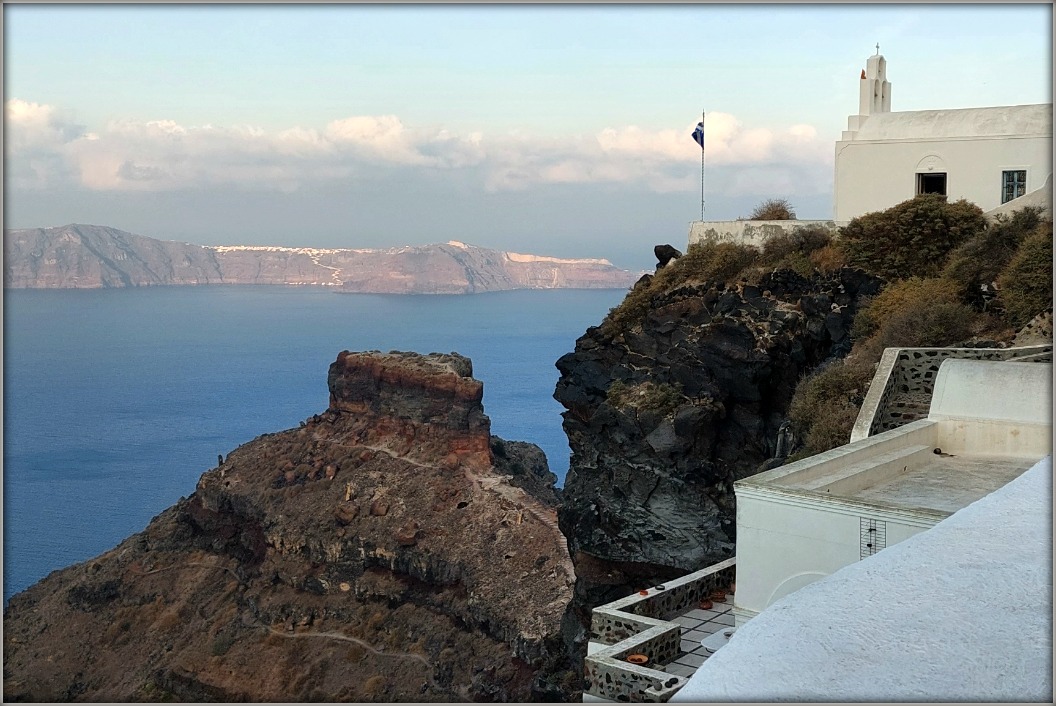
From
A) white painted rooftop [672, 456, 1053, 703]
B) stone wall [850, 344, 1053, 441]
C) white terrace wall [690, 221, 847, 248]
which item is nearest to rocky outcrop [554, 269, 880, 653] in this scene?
white terrace wall [690, 221, 847, 248]

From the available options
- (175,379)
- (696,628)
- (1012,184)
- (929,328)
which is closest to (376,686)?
(929,328)

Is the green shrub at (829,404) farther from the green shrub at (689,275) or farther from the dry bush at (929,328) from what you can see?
the green shrub at (689,275)

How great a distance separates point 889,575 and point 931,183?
68.6 feet

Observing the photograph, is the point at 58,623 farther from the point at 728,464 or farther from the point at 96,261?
the point at 96,261

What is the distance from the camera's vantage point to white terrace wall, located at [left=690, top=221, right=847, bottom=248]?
882 inches

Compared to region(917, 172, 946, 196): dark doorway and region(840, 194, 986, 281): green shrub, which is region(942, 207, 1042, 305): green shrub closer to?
region(840, 194, 986, 281): green shrub

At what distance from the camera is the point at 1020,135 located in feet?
71.0

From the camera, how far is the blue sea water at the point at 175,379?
6270cm

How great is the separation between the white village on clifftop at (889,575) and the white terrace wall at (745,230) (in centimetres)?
730

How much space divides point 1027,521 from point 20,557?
57.3 meters

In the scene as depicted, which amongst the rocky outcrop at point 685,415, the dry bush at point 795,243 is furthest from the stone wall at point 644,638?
the dry bush at point 795,243

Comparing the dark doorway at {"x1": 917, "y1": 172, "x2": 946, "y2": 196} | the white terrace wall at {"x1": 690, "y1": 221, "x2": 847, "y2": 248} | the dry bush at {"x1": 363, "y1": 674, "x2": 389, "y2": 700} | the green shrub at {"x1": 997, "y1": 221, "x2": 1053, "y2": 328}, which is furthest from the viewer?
the dry bush at {"x1": 363, "y1": 674, "x2": 389, "y2": 700}

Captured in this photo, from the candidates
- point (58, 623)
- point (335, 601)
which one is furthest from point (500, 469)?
point (58, 623)

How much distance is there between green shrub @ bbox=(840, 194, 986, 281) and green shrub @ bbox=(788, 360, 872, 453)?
4.78 metres
